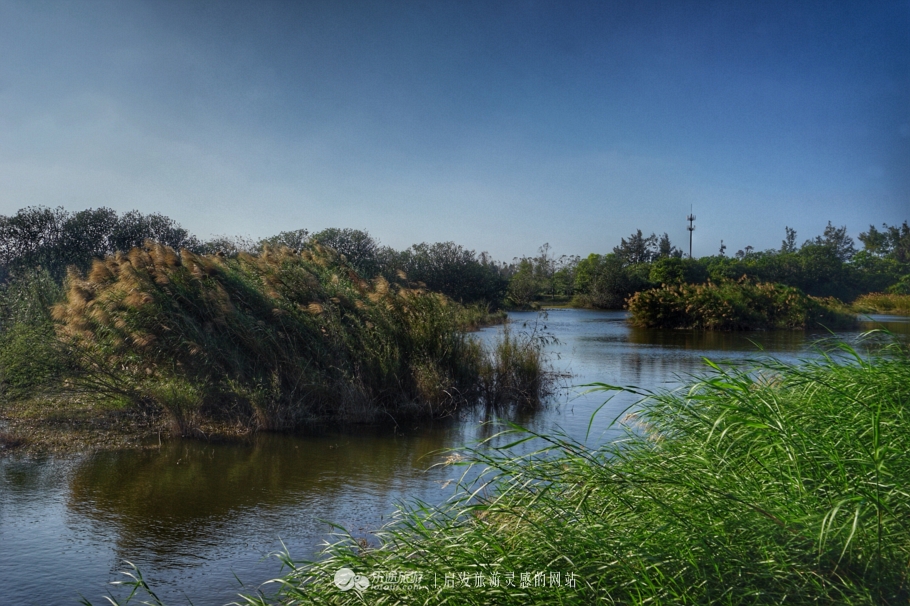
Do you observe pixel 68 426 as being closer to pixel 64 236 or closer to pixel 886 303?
pixel 64 236

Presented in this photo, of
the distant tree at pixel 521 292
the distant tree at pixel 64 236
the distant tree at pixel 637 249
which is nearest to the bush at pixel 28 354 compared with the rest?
the distant tree at pixel 64 236

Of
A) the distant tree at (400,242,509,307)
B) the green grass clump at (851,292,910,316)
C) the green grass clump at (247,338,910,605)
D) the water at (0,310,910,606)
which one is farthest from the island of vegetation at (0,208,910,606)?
the distant tree at (400,242,509,307)

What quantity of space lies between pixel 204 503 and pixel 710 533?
4.71 meters

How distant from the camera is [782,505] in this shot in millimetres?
3189

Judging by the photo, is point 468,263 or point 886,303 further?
point 468,263

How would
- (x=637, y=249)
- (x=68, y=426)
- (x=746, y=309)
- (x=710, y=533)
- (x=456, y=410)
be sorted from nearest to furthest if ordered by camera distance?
(x=710, y=533)
(x=68, y=426)
(x=456, y=410)
(x=746, y=309)
(x=637, y=249)

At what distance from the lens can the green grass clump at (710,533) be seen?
282 cm

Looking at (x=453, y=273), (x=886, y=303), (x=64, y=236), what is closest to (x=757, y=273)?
(x=886, y=303)

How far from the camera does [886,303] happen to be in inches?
1328

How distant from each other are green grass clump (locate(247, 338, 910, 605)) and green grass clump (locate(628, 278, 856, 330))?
1035 inches

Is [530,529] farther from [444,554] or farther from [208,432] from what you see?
[208,432]

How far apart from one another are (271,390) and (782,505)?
7452mm

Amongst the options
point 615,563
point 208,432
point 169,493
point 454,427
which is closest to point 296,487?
point 169,493

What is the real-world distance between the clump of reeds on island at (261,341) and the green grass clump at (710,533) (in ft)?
19.7
